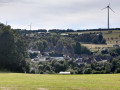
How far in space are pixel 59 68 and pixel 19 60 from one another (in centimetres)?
2231

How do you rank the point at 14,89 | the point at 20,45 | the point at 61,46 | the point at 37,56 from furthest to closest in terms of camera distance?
1. the point at 61,46
2. the point at 37,56
3. the point at 20,45
4. the point at 14,89

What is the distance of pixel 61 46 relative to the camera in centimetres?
18488

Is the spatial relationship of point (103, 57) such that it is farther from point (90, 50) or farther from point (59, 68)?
point (59, 68)

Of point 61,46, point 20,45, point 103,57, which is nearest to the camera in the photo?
point 20,45

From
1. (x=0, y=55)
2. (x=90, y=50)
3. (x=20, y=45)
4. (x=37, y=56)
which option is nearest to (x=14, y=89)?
(x=0, y=55)

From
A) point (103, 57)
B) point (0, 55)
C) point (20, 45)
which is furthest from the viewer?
point (103, 57)

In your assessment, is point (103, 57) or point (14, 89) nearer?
point (14, 89)

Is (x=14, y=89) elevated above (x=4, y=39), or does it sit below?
below

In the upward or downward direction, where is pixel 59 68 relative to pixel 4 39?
downward

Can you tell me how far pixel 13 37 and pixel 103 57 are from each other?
92229 mm

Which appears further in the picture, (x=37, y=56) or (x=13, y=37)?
(x=37, y=56)

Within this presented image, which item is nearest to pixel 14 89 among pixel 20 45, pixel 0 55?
pixel 0 55

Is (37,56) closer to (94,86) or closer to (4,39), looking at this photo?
(4,39)

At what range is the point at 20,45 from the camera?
217 ft
